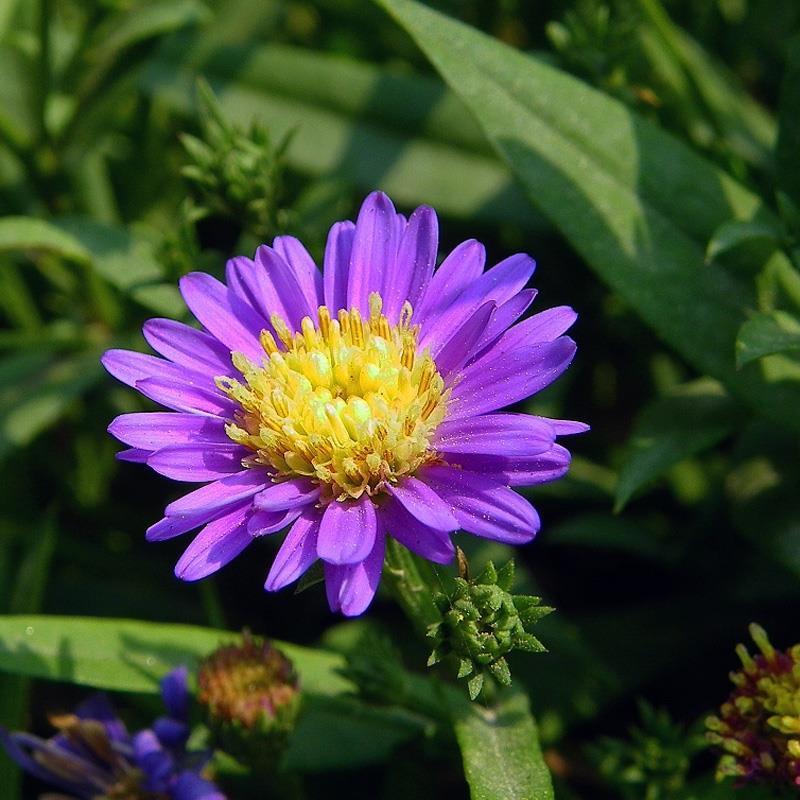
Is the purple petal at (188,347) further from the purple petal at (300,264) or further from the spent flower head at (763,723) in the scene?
the spent flower head at (763,723)

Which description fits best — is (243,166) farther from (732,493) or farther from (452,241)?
(732,493)

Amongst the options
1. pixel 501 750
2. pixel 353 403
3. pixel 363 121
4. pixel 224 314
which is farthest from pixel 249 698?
pixel 363 121

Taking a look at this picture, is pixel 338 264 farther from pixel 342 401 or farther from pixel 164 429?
pixel 164 429

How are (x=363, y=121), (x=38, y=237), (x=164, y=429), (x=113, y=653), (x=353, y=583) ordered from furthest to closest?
(x=363, y=121) → (x=38, y=237) → (x=113, y=653) → (x=164, y=429) → (x=353, y=583)

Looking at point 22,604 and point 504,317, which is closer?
point 504,317

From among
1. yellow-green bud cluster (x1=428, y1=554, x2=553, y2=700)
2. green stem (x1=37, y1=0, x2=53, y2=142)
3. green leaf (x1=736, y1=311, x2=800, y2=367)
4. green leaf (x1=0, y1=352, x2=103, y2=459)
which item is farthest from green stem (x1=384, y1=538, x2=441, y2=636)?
green stem (x1=37, y1=0, x2=53, y2=142)

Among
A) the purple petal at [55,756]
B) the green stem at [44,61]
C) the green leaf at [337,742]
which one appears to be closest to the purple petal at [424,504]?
the green leaf at [337,742]
